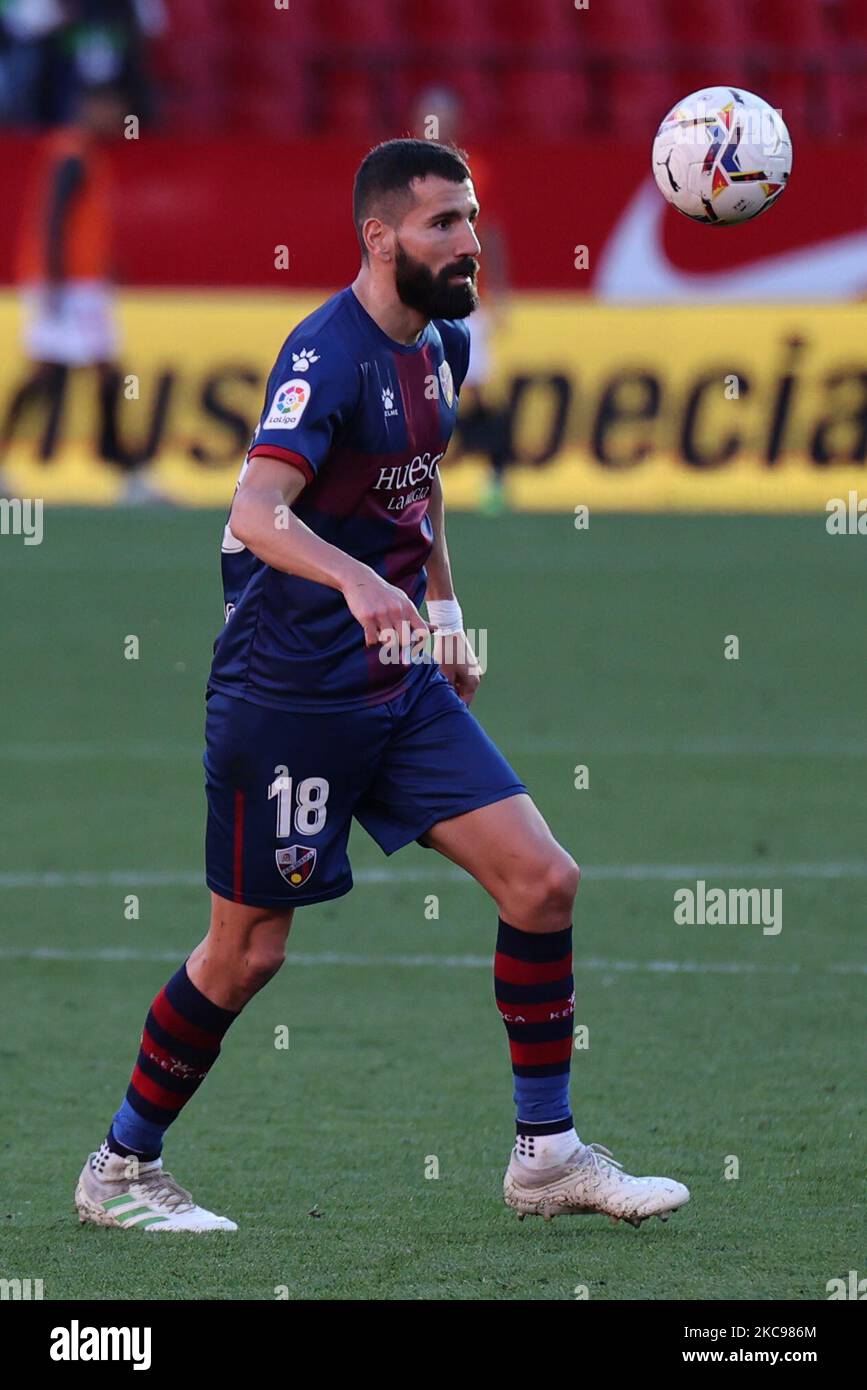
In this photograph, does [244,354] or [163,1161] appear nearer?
[163,1161]

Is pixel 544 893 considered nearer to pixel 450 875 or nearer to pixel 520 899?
pixel 520 899

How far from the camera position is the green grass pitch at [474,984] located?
4703 mm

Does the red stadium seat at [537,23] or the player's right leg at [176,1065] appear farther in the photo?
the red stadium seat at [537,23]

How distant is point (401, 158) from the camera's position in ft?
15.8

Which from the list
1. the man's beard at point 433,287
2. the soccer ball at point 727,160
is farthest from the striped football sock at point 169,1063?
the soccer ball at point 727,160

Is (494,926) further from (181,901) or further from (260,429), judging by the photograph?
(260,429)

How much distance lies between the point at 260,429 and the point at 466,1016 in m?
2.47

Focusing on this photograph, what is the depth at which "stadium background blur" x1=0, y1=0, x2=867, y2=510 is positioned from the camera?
1714 cm

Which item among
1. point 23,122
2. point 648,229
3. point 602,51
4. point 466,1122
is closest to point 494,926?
point 466,1122

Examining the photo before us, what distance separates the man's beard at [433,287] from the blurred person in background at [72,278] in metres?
12.5

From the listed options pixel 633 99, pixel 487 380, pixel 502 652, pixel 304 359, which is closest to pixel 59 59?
pixel 633 99

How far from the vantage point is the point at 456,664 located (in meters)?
5.32
